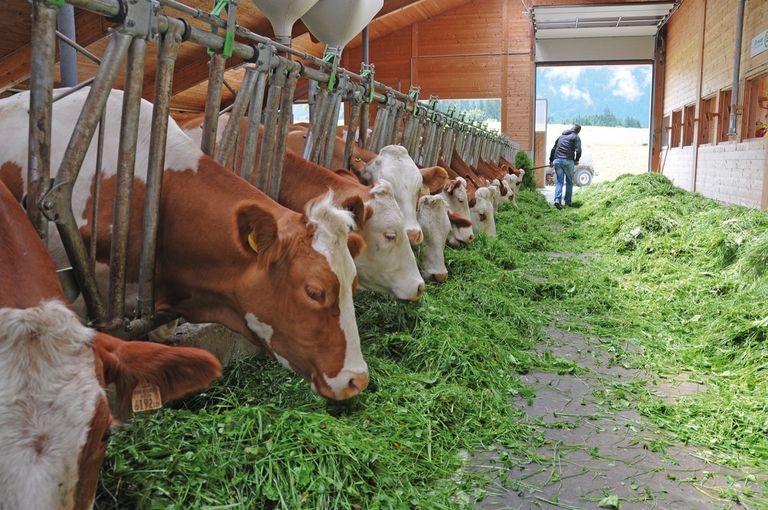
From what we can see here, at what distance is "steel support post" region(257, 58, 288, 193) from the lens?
13.4ft

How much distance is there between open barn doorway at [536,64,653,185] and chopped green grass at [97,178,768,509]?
19713mm

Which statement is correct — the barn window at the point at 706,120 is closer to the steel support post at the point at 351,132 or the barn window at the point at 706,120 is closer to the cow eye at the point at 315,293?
the steel support post at the point at 351,132

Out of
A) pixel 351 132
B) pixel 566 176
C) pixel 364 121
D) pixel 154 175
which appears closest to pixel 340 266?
pixel 154 175

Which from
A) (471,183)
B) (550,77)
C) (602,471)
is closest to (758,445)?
(602,471)

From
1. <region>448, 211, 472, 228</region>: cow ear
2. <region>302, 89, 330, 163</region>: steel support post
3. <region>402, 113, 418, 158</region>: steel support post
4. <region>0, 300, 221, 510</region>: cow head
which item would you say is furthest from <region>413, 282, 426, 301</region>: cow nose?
<region>402, 113, 418, 158</region>: steel support post

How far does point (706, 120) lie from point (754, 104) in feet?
13.5

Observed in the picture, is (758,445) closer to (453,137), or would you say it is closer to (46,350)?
(46,350)

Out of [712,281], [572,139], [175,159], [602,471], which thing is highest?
[572,139]

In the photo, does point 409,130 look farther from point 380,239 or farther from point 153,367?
point 153,367

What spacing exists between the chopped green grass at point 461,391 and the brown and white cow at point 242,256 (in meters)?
0.31

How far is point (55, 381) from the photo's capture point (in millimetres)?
1599

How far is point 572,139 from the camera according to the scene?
17.9 meters

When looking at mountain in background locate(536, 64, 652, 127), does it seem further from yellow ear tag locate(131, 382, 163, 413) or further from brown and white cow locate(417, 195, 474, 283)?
yellow ear tag locate(131, 382, 163, 413)

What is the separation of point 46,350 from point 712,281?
21.9 feet
